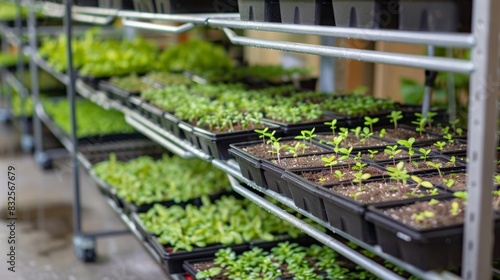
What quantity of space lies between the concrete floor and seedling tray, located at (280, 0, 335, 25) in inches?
74.2

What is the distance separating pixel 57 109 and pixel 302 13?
150 inches

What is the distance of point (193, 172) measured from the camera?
3760 millimetres

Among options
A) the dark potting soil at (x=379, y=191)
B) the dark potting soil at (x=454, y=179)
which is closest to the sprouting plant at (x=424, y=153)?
the dark potting soil at (x=454, y=179)

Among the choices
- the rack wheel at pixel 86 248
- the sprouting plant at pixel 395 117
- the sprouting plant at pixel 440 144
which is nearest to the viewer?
the sprouting plant at pixel 440 144

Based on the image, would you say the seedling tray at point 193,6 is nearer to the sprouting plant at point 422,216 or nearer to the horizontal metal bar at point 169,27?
the horizontal metal bar at point 169,27

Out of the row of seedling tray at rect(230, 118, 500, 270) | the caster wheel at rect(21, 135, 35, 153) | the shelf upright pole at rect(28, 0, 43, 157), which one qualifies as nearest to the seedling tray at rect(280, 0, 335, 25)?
the row of seedling tray at rect(230, 118, 500, 270)

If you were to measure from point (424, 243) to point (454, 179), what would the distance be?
52cm

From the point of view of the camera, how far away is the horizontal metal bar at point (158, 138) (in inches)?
112

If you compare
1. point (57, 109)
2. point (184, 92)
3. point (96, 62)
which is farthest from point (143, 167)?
point (57, 109)

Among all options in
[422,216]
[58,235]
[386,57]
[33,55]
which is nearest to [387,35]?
[386,57]

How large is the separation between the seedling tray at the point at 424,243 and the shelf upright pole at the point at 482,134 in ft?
0.25

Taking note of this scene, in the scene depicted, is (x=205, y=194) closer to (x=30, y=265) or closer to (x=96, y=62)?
(x=30, y=265)

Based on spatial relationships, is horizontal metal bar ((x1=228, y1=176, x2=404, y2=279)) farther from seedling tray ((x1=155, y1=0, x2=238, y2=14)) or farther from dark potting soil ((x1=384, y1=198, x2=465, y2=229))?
seedling tray ((x1=155, y1=0, x2=238, y2=14))

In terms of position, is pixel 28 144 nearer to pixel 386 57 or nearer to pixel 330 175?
pixel 330 175
